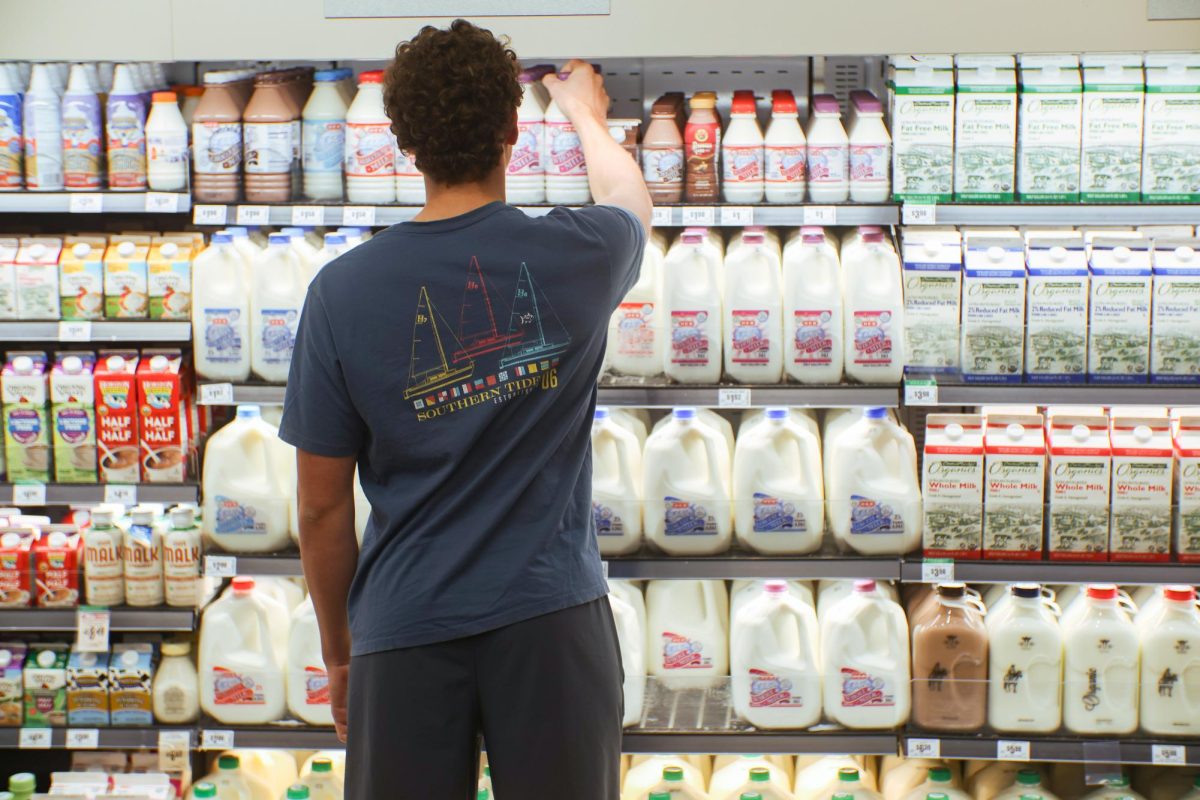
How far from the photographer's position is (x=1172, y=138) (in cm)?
313

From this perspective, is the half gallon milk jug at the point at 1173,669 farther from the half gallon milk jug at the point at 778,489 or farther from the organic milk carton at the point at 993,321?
the half gallon milk jug at the point at 778,489

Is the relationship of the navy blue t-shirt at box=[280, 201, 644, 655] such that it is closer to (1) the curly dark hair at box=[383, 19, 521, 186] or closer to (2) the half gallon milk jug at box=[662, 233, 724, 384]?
(1) the curly dark hair at box=[383, 19, 521, 186]

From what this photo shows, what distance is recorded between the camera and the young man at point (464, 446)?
74.4 inches

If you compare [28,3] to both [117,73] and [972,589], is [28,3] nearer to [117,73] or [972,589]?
[117,73]

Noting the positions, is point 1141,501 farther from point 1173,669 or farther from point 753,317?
point 753,317

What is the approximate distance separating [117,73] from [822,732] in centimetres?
229

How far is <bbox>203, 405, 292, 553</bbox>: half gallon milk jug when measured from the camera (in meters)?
3.31

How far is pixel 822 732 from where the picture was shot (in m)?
3.24

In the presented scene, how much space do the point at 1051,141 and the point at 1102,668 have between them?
48.1 inches

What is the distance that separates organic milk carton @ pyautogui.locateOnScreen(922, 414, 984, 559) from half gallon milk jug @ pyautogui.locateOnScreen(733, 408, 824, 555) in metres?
0.25

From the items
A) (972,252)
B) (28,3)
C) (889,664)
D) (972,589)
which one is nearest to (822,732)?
(889,664)

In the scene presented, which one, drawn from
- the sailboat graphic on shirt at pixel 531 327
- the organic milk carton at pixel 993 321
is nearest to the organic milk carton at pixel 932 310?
the organic milk carton at pixel 993 321

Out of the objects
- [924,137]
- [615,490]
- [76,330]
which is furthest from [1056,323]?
[76,330]

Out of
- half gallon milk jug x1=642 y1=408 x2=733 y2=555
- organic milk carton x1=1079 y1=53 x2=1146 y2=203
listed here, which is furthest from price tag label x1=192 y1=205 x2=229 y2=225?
organic milk carton x1=1079 y1=53 x2=1146 y2=203
